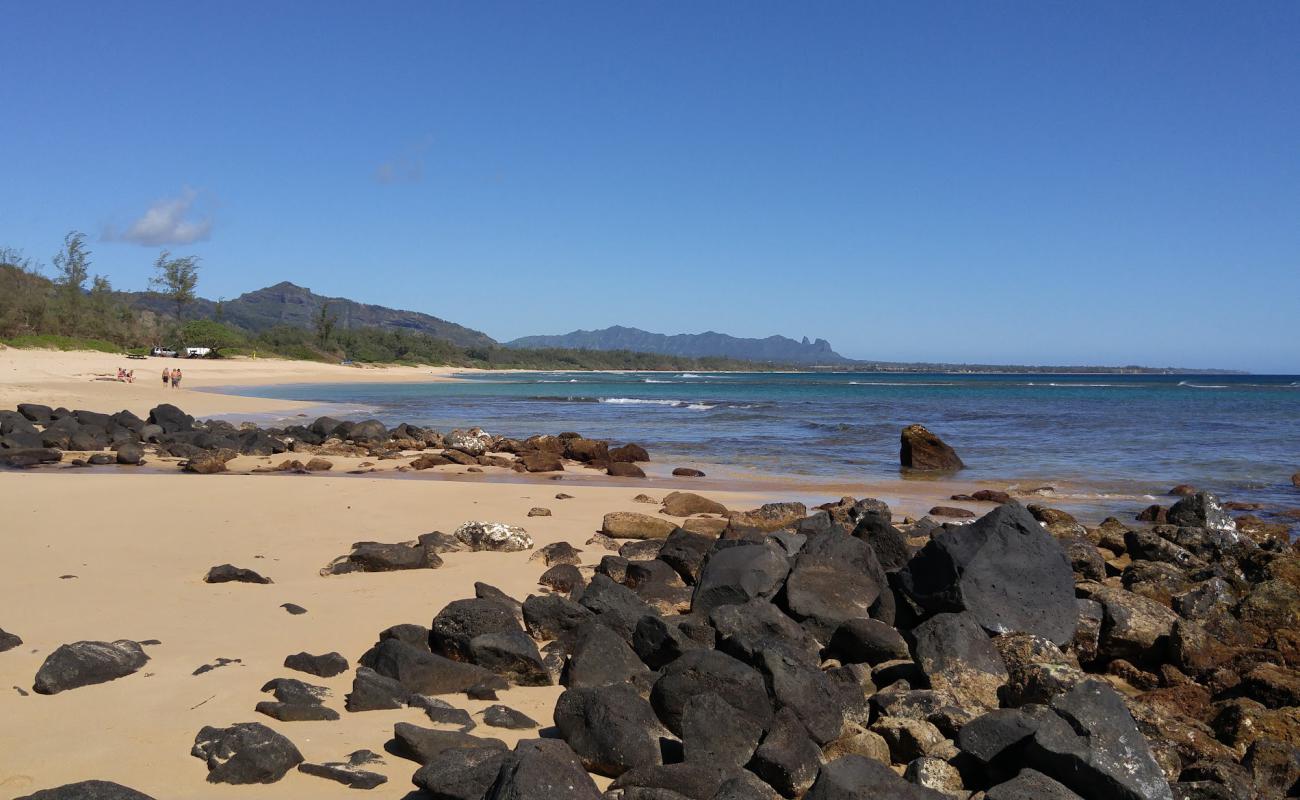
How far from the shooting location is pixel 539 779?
3.19m

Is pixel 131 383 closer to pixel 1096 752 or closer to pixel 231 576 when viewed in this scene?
pixel 231 576

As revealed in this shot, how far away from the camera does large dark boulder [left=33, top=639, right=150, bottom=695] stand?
4504 millimetres

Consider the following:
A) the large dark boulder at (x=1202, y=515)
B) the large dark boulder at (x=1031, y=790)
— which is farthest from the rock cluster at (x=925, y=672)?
the large dark boulder at (x=1202, y=515)

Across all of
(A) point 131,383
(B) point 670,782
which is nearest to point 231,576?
(B) point 670,782

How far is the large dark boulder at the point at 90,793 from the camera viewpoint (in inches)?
125

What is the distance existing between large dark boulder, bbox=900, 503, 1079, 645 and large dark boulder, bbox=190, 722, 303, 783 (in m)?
3.88

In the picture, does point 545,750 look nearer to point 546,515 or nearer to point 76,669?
point 76,669

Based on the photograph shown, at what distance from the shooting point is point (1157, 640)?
5711 millimetres

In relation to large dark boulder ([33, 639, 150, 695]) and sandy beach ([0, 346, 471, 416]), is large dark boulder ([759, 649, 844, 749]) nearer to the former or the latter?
large dark boulder ([33, 639, 150, 695])

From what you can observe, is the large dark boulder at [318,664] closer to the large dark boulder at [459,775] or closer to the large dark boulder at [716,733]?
the large dark boulder at [459,775]

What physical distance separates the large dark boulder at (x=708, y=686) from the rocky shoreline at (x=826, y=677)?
0.03ft

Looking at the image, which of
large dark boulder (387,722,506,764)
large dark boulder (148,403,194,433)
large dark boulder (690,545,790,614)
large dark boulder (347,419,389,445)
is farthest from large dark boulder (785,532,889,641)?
large dark boulder (148,403,194,433)

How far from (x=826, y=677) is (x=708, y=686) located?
0.63 metres

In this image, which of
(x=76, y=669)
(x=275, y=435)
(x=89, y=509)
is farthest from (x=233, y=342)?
(x=76, y=669)
